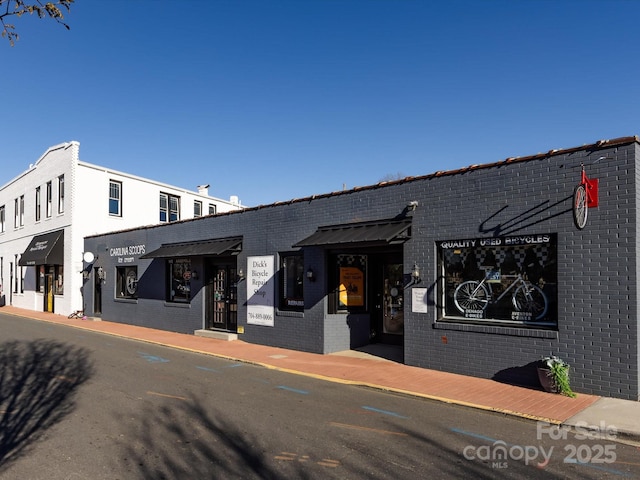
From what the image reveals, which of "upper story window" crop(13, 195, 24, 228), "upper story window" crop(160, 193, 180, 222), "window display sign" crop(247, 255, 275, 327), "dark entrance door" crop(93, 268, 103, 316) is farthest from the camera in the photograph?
"upper story window" crop(13, 195, 24, 228)

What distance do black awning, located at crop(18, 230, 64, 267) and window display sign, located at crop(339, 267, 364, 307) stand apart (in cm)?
1785

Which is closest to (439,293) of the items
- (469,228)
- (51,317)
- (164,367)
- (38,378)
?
(469,228)

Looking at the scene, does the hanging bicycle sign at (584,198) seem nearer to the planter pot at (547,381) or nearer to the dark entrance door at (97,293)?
the planter pot at (547,381)

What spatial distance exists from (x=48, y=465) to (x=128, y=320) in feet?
50.8

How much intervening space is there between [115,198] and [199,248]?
496 inches

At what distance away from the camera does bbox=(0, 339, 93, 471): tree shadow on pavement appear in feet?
19.6

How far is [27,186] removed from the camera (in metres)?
29.8

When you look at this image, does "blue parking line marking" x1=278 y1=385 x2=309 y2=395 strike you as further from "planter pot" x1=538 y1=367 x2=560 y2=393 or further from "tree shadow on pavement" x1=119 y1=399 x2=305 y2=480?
"planter pot" x1=538 y1=367 x2=560 y2=393

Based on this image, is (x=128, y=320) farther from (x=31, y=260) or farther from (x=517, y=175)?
(x=517, y=175)

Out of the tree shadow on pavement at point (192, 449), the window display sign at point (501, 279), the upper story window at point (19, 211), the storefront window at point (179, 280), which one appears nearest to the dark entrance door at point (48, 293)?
the upper story window at point (19, 211)

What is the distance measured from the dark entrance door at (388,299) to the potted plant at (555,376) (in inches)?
183

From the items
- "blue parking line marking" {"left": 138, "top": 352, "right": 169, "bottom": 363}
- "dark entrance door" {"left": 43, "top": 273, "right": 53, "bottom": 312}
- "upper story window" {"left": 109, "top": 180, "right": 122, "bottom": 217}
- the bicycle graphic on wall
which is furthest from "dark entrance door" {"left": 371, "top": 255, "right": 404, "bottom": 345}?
"dark entrance door" {"left": 43, "top": 273, "right": 53, "bottom": 312}

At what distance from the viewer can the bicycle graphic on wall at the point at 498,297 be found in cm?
875

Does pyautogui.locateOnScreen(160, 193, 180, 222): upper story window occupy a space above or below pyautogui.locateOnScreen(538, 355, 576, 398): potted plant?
above
